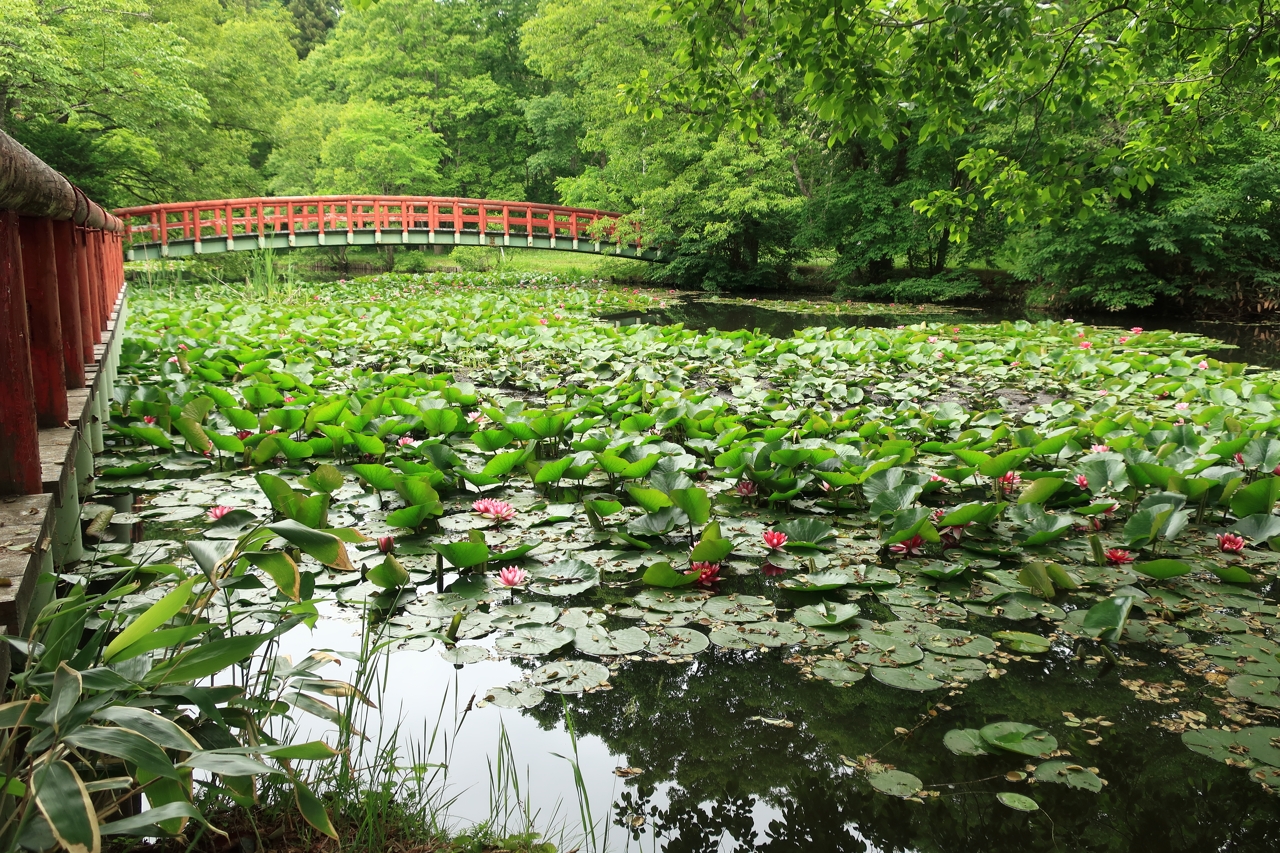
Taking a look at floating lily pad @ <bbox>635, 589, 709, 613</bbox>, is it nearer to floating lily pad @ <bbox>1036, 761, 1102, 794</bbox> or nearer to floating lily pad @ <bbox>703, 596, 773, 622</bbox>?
floating lily pad @ <bbox>703, 596, 773, 622</bbox>

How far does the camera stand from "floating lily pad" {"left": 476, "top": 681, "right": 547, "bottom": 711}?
5.31 ft

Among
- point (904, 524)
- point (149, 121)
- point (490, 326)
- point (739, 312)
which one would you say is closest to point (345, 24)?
point (149, 121)

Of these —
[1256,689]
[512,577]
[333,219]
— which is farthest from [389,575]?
[333,219]

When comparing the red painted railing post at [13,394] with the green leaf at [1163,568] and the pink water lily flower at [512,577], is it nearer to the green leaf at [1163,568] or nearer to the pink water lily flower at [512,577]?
the pink water lily flower at [512,577]

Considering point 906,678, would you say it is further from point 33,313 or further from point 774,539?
point 33,313

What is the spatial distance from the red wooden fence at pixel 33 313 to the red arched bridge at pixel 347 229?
1226 centimetres

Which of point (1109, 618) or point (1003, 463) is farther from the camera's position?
point (1003, 463)

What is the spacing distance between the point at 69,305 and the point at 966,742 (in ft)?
8.77

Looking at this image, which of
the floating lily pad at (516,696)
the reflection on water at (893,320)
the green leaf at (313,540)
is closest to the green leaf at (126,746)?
the green leaf at (313,540)

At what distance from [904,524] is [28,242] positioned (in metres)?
2.31

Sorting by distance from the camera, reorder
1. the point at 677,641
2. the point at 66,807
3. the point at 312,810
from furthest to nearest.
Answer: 1. the point at 677,641
2. the point at 312,810
3. the point at 66,807

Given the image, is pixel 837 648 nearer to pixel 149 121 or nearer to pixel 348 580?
pixel 348 580

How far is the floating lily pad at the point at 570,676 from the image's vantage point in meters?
1.68

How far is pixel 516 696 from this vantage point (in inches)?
64.6
